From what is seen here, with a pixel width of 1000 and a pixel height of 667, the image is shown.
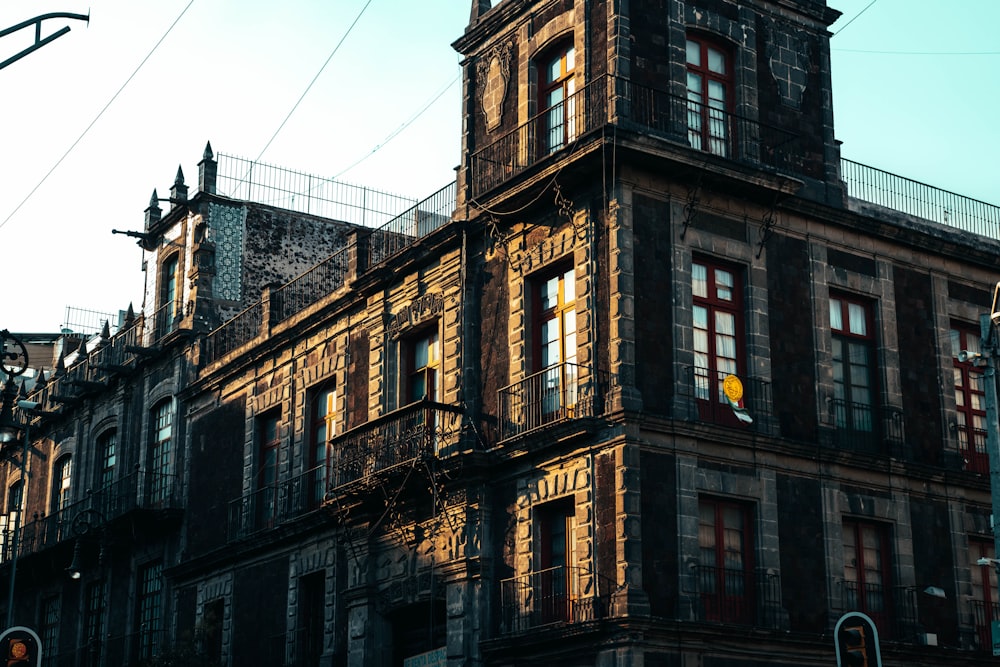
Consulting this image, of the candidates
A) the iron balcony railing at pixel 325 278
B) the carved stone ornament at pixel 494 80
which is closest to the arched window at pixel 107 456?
the iron balcony railing at pixel 325 278

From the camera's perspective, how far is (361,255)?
105 ft

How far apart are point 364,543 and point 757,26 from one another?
1230 cm

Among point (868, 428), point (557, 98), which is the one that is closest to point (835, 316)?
point (868, 428)

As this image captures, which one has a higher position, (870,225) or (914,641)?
(870,225)

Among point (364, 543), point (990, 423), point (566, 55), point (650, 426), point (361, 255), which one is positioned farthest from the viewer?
point (361, 255)

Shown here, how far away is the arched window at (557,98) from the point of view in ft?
86.7

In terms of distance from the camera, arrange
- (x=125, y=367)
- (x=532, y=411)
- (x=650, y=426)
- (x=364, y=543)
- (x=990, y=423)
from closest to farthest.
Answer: (x=990, y=423), (x=650, y=426), (x=532, y=411), (x=364, y=543), (x=125, y=367)

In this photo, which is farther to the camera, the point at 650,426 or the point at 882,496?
the point at 882,496

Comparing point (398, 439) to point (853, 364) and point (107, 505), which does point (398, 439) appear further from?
point (107, 505)

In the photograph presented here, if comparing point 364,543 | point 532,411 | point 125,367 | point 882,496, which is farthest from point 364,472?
point 125,367

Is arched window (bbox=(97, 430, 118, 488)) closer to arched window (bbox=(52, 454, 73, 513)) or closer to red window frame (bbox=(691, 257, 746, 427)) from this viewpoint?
arched window (bbox=(52, 454, 73, 513))

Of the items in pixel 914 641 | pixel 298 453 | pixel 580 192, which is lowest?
pixel 914 641

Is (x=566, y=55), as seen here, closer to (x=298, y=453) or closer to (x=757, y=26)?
(x=757, y=26)

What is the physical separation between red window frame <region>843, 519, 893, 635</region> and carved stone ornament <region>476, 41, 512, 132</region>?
9.84m
